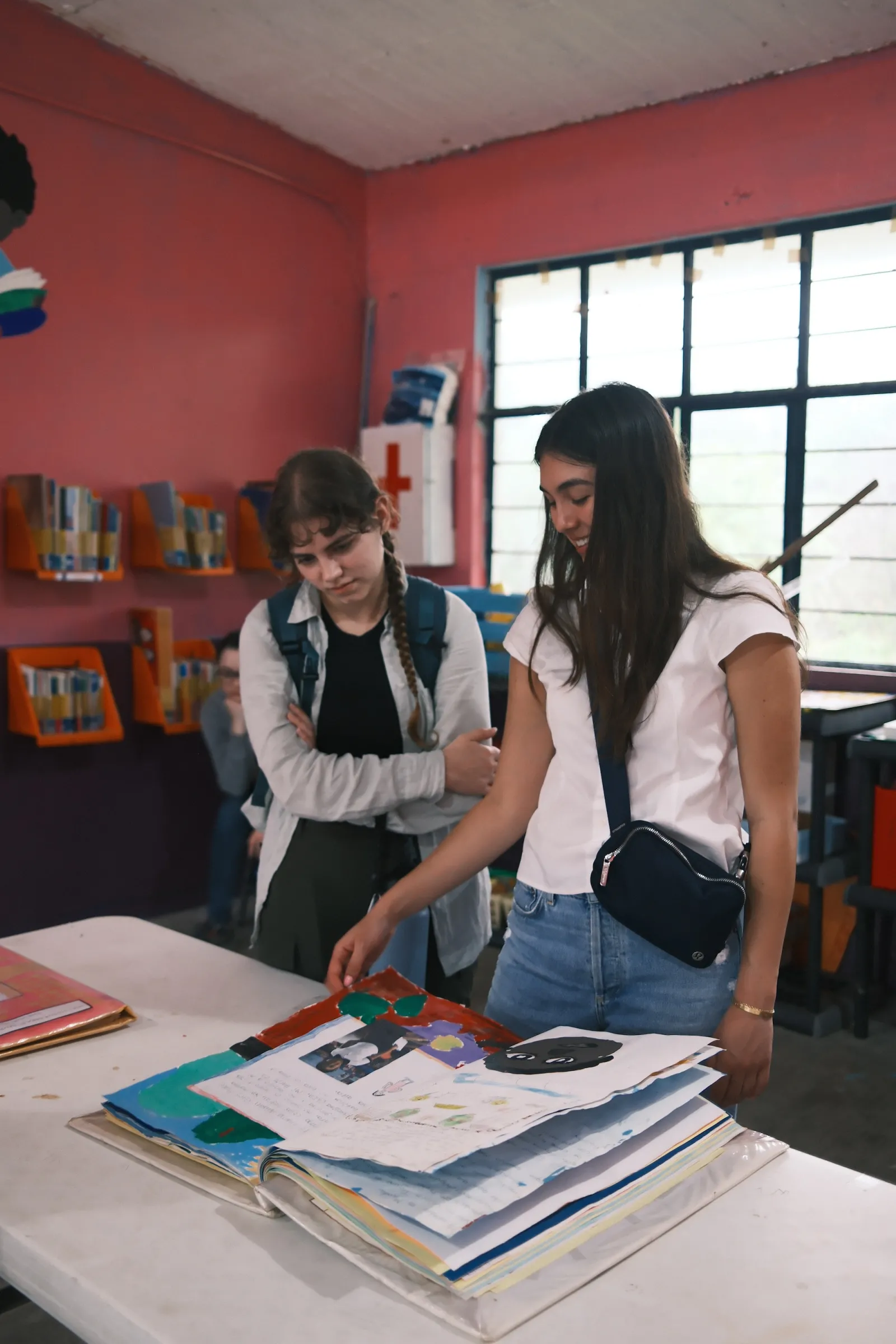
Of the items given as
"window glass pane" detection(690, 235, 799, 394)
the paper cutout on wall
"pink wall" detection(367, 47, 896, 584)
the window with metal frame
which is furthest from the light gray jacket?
"pink wall" detection(367, 47, 896, 584)

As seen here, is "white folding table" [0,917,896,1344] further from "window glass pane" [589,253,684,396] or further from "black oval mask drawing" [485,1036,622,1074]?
"window glass pane" [589,253,684,396]

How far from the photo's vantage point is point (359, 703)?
5.53 feet

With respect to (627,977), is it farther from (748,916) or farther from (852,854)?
(852,854)

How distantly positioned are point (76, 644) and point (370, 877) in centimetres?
251

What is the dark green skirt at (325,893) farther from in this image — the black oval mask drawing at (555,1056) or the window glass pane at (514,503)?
the window glass pane at (514,503)

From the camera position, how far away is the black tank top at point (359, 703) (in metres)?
1.68

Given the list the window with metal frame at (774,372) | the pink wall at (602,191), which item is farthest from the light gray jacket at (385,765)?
the pink wall at (602,191)

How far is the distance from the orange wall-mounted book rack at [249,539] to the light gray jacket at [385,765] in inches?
104

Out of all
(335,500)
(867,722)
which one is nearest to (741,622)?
(335,500)

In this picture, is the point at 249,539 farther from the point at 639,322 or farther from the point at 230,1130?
the point at 230,1130

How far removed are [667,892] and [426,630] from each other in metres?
0.76

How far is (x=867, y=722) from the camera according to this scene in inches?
130

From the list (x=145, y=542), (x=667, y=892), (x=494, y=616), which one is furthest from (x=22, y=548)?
(x=667, y=892)

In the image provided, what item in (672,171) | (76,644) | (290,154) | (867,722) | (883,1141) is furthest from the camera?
(290,154)
